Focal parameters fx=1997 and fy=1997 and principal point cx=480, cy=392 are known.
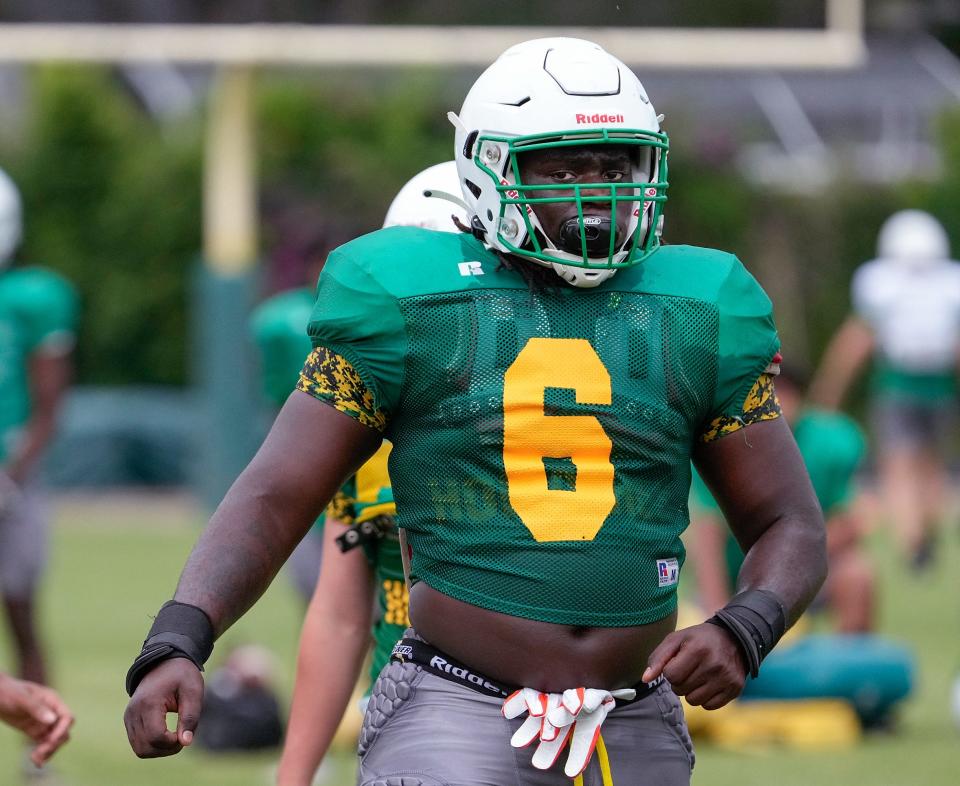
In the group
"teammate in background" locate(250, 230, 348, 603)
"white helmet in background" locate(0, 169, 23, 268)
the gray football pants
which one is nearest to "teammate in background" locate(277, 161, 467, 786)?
the gray football pants

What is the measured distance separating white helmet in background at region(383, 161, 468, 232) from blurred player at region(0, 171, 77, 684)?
145 inches

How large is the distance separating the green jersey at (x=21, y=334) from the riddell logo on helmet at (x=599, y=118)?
15.8 ft

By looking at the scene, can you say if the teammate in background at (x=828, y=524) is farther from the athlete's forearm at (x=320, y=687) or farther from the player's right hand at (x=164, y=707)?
the player's right hand at (x=164, y=707)

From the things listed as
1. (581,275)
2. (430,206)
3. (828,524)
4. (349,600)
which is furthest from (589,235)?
(828,524)

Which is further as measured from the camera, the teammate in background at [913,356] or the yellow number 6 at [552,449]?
the teammate in background at [913,356]

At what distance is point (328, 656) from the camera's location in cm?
397

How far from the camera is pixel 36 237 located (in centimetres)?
1867

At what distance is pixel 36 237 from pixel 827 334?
304 inches

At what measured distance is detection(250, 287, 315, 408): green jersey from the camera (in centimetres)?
739

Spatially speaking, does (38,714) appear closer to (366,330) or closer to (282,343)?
(366,330)

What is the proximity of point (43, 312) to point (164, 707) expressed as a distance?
16.5 ft

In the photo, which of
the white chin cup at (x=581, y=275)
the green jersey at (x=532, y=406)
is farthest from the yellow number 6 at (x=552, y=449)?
the white chin cup at (x=581, y=275)

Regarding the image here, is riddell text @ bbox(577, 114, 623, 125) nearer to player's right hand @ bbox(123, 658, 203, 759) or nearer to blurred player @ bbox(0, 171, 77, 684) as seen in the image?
player's right hand @ bbox(123, 658, 203, 759)

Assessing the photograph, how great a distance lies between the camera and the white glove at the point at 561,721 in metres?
3.09
